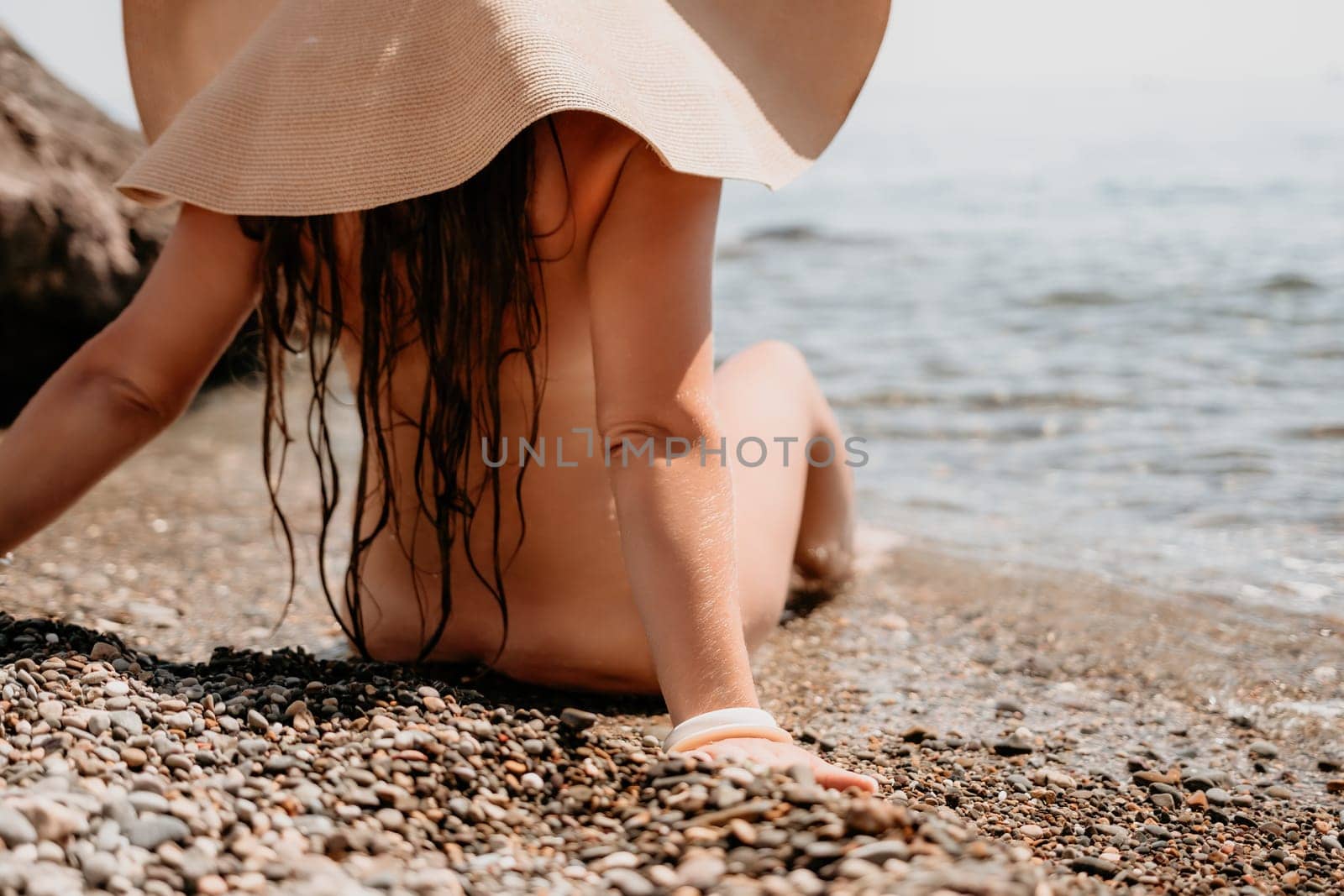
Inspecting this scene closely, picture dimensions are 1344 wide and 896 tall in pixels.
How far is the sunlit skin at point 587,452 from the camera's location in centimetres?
165

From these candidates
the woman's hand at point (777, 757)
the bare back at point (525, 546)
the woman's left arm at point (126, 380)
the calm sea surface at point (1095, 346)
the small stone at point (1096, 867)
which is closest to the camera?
the woman's hand at point (777, 757)

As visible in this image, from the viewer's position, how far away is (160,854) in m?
1.25

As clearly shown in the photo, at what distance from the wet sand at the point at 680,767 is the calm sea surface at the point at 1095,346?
0.61 m

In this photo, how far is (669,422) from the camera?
1696 millimetres

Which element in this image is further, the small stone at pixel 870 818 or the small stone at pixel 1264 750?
the small stone at pixel 1264 750

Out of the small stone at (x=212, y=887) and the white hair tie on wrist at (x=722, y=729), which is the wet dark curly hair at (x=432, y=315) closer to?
the white hair tie on wrist at (x=722, y=729)

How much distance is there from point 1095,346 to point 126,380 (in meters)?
5.12

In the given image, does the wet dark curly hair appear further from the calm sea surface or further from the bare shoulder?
the calm sea surface

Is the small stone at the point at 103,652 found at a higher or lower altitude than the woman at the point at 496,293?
lower

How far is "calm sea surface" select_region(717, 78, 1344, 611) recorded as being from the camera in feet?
12.7

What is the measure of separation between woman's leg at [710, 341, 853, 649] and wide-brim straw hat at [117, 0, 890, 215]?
0.76 m

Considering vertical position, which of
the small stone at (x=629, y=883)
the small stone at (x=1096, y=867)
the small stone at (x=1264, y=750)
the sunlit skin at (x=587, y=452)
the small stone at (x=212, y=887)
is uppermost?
the sunlit skin at (x=587, y=452)

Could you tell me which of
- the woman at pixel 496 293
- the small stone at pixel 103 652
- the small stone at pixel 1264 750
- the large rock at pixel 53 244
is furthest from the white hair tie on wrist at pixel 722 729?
the large rock at pixel 53 244

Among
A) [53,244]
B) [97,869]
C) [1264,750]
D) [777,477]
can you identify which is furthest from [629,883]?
[53,244]
